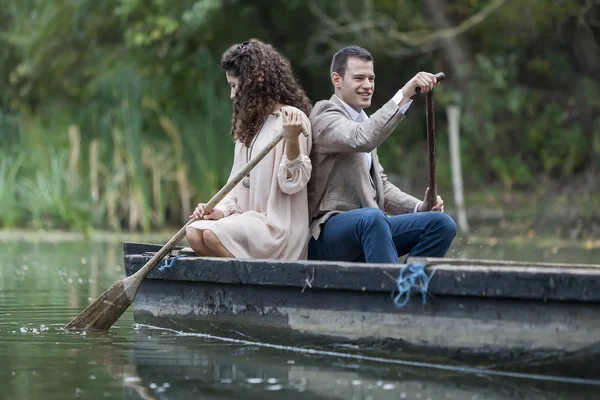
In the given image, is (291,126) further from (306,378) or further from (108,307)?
(108,307)

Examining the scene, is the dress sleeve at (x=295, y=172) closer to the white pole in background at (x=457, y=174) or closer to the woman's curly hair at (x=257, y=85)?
the woman's curly hair at (x=257, y=85)

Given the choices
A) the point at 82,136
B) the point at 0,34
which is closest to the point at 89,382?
the point at 82,136

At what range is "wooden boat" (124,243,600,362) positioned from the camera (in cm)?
436

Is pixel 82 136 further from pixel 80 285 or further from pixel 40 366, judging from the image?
pixel 40 366

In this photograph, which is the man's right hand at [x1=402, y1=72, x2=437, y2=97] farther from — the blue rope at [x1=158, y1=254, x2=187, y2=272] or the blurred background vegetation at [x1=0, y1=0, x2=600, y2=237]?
the blurred background vegetation at [x1=0, y1=0, x2=600, y2=237]

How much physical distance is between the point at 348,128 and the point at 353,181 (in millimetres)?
325

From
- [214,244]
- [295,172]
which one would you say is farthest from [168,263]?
[295,172]

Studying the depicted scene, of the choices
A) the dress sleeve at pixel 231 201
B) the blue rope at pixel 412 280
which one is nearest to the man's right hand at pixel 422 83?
the blue rope at pixel 412 280

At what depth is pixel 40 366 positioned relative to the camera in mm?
4895

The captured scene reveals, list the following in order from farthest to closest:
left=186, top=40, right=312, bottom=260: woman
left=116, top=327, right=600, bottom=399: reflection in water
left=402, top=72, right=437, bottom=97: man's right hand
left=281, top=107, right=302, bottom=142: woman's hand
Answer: left=186, top=40, right=312, bottom=260: woman, left=281, top=107, right=302, bottom=142: woman's hand, left=402, top=72, right=437, bottom=97: man's right hand, left=116, top=327, right=600, bottom=399: reflection in water

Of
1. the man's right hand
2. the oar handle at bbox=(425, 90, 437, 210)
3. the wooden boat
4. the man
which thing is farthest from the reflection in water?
the man's right hand

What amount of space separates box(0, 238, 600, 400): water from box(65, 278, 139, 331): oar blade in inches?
3.6

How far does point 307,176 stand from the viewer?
5496 mm

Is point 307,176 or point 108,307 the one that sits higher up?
point 307,176
